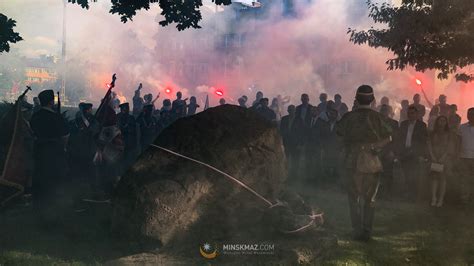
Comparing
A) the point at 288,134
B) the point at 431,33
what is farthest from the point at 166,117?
the point at 431,33

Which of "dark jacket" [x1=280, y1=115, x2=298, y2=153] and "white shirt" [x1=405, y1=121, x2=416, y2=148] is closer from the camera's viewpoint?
"white shirt" [x1=405, y1=121, x2=416, y2=148]

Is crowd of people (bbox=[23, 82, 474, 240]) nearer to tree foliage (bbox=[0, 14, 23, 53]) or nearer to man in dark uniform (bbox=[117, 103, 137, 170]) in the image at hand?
man in dark uniform (bbox=[117, 103, 137, 170])

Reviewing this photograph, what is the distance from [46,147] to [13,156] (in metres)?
0.67

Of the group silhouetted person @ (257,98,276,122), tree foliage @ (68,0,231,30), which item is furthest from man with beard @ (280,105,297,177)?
tree foliage @ (68,0,231,30)

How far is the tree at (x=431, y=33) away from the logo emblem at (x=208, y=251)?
21.7 ft

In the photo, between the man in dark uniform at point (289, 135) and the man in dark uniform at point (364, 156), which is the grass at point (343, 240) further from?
the man in dark uniform at point (289, 135)

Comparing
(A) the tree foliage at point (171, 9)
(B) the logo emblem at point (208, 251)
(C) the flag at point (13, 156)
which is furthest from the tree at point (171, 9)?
(B) the logo emblem at point (208, 251)

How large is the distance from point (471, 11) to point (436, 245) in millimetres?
4971

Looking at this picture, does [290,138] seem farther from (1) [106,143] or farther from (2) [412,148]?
(1) [106,143]

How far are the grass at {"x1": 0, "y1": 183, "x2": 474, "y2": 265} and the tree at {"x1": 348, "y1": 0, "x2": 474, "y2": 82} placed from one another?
3.55m

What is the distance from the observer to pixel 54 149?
6.80 m

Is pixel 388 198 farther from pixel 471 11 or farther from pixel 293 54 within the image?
pixel 293 54

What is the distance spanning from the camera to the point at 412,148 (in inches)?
339

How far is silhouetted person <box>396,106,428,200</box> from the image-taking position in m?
8.55
